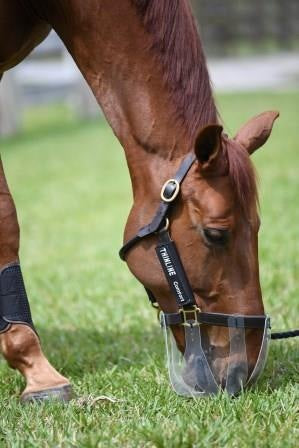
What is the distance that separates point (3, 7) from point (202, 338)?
3.94ft

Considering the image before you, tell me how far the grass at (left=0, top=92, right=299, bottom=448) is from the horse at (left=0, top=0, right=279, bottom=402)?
0.18 metres

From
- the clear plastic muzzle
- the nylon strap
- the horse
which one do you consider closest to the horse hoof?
the horse

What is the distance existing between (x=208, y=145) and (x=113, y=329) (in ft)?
5.01

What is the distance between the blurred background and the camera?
14.0 m

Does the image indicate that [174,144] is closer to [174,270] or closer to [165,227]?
[165,227]

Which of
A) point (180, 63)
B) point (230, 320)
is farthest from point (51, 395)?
point (180, 63)

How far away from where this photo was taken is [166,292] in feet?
7.98

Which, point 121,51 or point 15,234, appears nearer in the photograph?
point 121,51

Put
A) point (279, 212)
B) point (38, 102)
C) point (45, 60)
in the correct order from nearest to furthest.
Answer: point (279, 212) → point (38, 102) → point (45, 60)

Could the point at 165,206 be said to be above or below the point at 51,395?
above

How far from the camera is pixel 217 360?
95.0 inches

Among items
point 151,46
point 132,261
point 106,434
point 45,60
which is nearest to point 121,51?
point 151,46

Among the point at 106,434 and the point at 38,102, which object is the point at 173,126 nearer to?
the point at 106,434

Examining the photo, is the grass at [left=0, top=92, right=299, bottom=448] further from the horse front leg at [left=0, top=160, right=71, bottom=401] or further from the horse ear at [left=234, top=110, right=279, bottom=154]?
the horse ear at [left=234, top=110, right=279, bottom=154]
